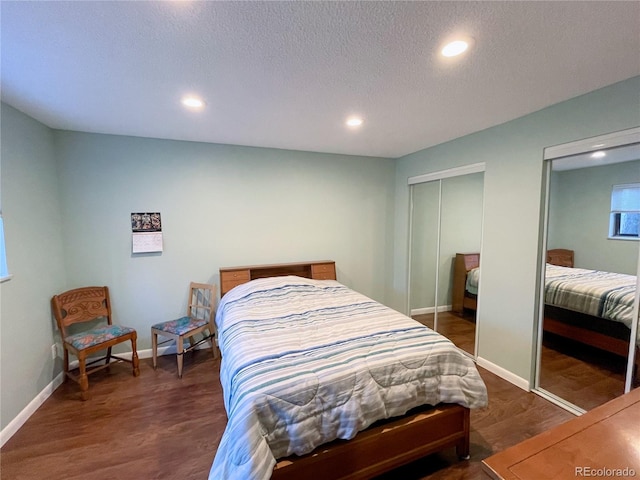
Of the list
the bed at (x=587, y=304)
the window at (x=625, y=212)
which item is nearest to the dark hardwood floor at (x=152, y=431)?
the bed at (x=587, y=304)

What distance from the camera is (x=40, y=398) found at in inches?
92.9

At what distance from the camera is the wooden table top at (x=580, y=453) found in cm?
77

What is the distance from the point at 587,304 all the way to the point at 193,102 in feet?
11.6

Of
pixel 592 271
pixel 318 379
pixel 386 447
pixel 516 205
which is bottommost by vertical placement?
pixel 386 447

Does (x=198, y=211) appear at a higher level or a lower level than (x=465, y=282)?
higher

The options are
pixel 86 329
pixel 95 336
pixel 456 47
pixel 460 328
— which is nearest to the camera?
Result: pixel 456 47

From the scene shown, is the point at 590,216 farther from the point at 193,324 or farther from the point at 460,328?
the point at 193,324

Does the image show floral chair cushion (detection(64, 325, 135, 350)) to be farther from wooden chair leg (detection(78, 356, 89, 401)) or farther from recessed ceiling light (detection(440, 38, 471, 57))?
recessed ceiling light (detection(440, 38, 471, 57))

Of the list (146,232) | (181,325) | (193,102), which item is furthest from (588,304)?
(146,232)

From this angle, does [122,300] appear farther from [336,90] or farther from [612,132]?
[612,132]

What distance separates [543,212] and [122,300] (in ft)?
13.8

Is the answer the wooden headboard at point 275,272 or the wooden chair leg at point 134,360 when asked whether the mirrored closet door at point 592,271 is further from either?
the wooden chair leg at point 134,360

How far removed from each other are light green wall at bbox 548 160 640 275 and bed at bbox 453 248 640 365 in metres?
0.08

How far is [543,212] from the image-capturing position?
2379 millimetres
